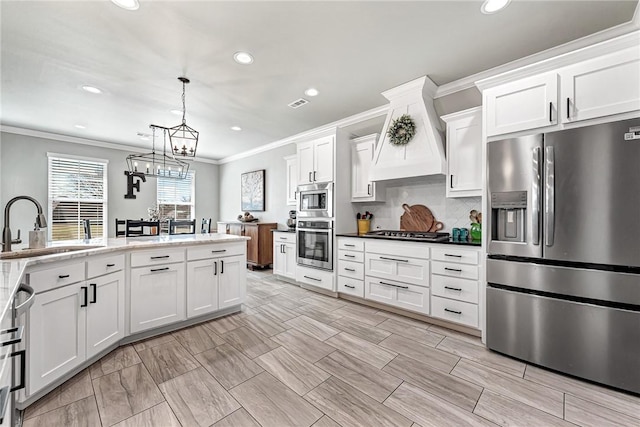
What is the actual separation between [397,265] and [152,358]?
265cm

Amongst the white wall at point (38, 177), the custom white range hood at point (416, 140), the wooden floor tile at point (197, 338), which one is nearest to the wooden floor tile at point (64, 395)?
the wooden floor tile at point (197, 338)

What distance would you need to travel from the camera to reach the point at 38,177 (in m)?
5.02

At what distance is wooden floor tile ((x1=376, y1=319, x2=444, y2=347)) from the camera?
2.59 m

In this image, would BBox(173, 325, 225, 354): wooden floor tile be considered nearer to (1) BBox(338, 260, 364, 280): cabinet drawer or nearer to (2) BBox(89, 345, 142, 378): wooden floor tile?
(2) BBox(89, 345, 142, 378): wooden floor tile

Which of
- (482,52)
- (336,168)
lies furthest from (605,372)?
(336,168)

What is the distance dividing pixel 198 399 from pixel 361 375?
1174 millimetres

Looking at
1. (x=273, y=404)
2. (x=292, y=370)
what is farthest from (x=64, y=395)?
(x=292, y=370)

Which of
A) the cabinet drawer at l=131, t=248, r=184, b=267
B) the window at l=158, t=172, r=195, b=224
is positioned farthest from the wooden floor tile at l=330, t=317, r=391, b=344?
the window at l=158, t=172, r=195, b=224

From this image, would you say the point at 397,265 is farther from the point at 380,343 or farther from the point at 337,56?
the point at 337,56

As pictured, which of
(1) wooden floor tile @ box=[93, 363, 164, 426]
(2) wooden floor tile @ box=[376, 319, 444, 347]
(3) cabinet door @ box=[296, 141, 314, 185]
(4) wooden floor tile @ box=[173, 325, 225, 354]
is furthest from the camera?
(3) cabinet door @ box=[296, 141, 314, 185]

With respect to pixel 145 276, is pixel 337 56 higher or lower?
higher

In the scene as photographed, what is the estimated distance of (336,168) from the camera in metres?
3.95

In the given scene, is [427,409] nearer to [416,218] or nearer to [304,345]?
[304,345]

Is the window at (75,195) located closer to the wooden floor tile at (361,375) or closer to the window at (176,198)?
the window at (176,198)
